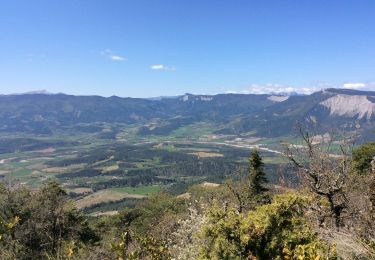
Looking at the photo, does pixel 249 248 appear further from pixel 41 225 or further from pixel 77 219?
pixel 77 219

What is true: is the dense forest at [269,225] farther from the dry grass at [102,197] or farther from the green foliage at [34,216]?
the dry grass at [102,197]

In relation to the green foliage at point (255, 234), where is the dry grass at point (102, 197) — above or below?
below

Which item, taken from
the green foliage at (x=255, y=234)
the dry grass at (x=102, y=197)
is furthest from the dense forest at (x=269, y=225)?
the dry grass at (x=102, y=197)

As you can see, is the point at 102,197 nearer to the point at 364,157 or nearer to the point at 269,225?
the point at 364,157

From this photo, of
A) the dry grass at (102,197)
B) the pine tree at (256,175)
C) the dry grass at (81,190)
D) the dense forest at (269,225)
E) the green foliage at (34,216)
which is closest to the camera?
the dense forest at (269,225)

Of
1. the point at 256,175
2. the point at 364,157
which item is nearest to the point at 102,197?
the point at 256,175

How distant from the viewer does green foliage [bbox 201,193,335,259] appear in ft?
51.2

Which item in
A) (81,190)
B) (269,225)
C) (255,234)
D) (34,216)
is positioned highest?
(269,225)

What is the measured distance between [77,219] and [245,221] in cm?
3851

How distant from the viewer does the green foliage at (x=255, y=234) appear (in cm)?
1562

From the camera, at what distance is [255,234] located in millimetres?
15805

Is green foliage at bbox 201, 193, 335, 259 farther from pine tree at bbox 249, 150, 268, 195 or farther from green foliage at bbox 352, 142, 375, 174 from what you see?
green foliage at bbox 352, 142, 375, 174

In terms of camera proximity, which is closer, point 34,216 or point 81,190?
point 34,216

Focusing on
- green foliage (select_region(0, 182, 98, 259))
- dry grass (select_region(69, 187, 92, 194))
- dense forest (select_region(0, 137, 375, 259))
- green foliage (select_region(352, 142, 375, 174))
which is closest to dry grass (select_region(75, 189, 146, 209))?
dry grass (select_region(69, 187, 92, 194))
